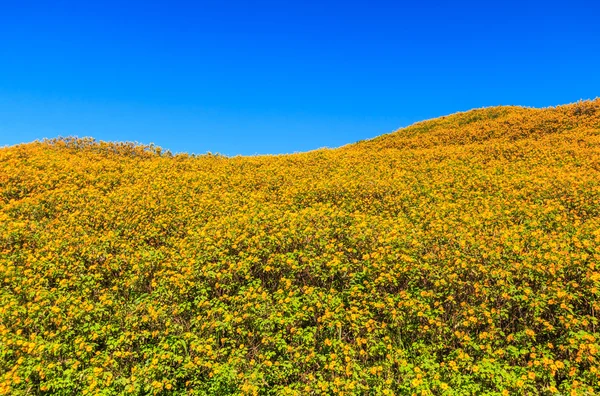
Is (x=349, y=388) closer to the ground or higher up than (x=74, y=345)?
closer to the ground

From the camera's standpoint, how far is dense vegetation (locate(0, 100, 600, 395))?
21.2 feet

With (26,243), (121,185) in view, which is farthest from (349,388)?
(121,185)

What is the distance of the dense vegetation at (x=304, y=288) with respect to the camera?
6.47 meters

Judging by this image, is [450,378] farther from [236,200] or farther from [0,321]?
[236,200]

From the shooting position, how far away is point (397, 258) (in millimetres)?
9336

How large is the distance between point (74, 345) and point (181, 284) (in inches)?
97.8

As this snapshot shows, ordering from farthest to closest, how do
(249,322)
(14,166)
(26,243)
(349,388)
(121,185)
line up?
(14,166) < (121,185) < (26,243) < (249,322) < (349,388)

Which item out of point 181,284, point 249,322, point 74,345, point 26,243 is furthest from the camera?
point 26,243

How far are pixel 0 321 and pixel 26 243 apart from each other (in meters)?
4.43

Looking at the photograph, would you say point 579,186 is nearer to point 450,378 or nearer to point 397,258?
point 397,258

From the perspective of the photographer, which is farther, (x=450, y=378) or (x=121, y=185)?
(x=121, y=185)

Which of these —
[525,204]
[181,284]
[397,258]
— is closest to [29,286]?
[181,284]

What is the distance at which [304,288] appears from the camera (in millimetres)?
8367

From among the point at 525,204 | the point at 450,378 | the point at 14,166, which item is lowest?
the point at 450,378
